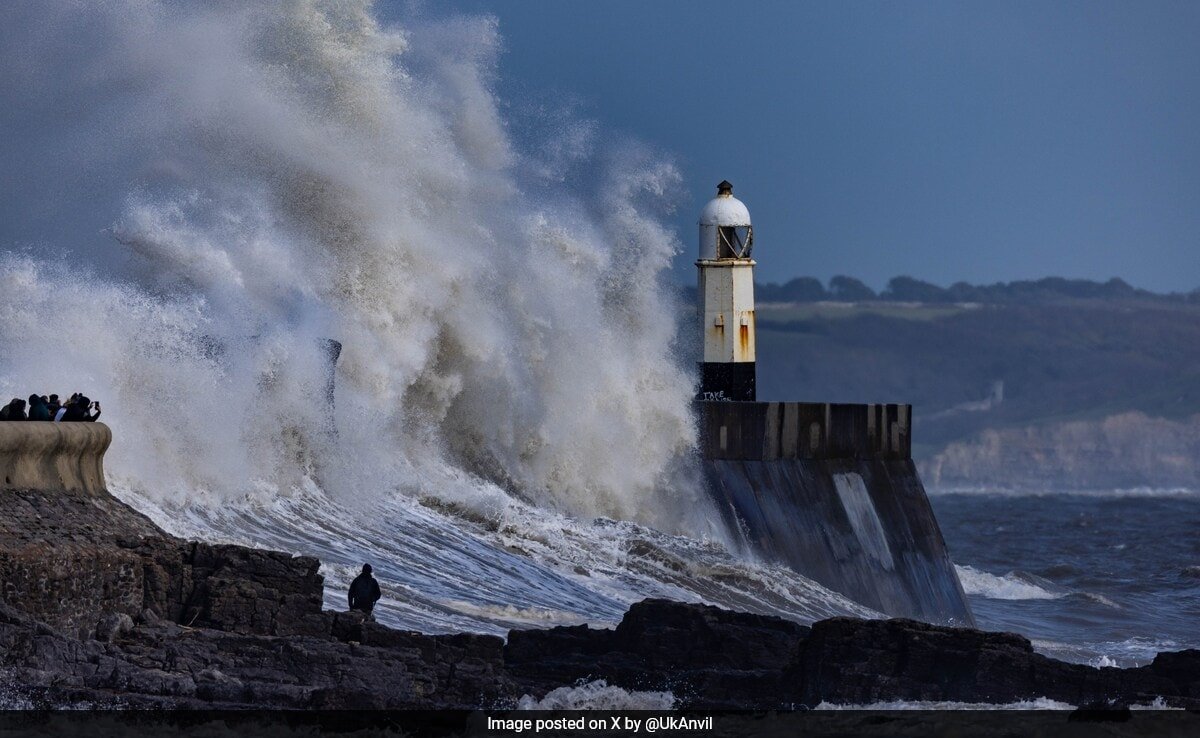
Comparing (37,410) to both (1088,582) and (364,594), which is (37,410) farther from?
(1088,582)

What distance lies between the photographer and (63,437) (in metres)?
11.2

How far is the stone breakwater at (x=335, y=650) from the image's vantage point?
961 centimetres

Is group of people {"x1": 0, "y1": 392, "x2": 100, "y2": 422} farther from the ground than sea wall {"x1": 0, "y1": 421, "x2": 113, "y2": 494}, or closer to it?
farther from the ground

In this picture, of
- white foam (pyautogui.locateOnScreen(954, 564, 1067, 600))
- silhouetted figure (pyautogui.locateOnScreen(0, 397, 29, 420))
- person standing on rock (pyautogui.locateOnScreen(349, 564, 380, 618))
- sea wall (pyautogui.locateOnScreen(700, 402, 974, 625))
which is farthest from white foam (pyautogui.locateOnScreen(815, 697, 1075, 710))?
white foam (pyautogui.locateOnScreen(954, 564, 1067, 600))

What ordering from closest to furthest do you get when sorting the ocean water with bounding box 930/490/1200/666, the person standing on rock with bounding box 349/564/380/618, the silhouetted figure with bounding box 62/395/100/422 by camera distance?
1. the person standing on rock with bounding box 349/564/380/618
2. the silhouetted figure with bounding box 62/395/100/422
3. the ocean water with bounding box 930/490/1200/666

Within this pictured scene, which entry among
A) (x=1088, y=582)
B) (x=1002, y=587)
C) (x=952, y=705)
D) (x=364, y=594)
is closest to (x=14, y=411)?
(x=364, y=594)

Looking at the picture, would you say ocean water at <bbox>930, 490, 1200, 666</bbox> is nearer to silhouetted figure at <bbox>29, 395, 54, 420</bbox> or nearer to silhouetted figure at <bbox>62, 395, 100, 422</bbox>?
silhouetted figure at <bbox>62, 395, 100, 422</bbox>

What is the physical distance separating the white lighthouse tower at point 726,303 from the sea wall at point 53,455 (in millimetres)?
9736

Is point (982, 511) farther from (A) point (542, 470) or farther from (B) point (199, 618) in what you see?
(B) point (199, 618)

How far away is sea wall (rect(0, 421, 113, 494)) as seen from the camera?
10.7 m

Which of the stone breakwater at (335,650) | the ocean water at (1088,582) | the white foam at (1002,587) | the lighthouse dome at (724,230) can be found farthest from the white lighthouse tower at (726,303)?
the stone breakwater at (335,650)

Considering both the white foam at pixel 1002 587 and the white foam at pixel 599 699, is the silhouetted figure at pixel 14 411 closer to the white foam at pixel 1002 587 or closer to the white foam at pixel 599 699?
the white foam at pixel 599 699

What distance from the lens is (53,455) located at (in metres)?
11.1

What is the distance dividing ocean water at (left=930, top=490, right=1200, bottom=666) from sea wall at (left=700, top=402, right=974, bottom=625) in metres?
0.99
